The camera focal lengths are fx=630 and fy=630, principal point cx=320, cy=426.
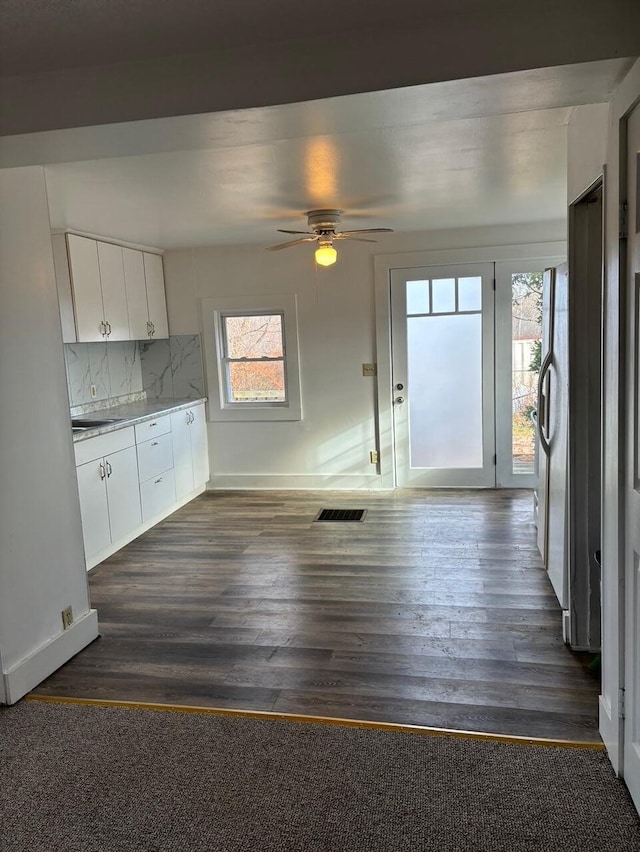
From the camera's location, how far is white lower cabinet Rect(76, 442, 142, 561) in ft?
13.3

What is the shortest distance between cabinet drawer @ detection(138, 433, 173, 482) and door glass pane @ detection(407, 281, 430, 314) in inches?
94.3

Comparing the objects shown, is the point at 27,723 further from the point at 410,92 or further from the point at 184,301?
the point at 184,301

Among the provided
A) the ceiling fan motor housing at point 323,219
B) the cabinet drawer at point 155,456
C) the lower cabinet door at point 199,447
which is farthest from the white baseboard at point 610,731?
the lower cabinet door at point 199,447

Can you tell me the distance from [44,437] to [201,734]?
140 cm

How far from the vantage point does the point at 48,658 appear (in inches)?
110

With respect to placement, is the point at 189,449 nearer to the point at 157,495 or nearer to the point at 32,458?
the point at 157,495

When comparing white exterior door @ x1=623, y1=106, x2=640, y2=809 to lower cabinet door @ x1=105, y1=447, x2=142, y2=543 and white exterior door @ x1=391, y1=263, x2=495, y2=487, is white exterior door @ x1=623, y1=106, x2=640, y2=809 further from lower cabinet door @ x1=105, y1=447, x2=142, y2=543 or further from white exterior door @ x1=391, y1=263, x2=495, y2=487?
white exterior door @ x1=391, y1=263, x2=495, y2=487

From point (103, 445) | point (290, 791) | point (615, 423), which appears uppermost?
point (615, 423)

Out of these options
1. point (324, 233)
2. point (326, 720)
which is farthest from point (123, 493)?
point (326, 720)

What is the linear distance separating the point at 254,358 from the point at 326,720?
4.03m

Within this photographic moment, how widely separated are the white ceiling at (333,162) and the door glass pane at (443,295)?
0.51 metres

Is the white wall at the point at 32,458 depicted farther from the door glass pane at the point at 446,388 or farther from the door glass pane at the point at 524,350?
the door glass pane at the point at 524,350

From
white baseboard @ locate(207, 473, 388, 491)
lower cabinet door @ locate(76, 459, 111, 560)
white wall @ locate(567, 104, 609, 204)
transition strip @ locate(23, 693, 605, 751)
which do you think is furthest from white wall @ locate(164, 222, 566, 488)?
transition strip @ locate(23, 693, 605, 751)

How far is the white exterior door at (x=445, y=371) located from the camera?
5.46m
